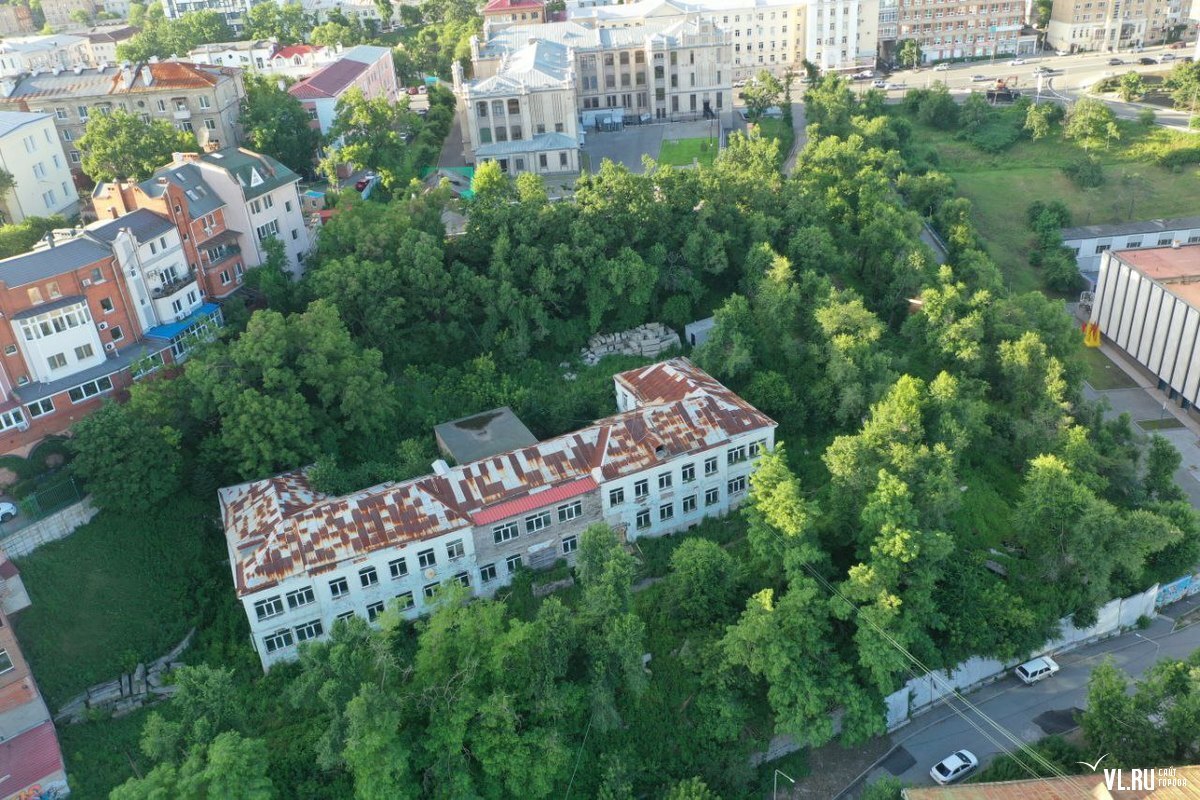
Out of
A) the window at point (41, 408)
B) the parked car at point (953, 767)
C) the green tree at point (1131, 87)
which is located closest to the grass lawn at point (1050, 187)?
the green tree at point (1131, 87)

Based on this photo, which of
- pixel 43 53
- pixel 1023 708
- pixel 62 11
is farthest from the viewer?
pixel 62 11

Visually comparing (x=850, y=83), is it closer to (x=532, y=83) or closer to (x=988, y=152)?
(x=988, y=152)

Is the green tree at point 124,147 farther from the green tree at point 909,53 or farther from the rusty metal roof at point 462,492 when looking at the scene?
the green tree at point 909,53

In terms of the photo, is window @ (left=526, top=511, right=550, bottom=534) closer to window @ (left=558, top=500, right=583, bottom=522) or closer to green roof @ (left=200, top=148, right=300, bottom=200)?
window @ (left=558, top=500, right=583, bottom=522)

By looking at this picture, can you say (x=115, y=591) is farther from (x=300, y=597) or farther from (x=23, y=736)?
(x=300, y=597)

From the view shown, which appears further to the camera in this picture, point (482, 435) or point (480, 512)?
point (482, 435)

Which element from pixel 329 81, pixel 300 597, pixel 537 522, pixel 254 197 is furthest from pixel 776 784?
pixel 329 81

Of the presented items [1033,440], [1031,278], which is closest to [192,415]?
[1033,440]
